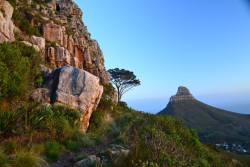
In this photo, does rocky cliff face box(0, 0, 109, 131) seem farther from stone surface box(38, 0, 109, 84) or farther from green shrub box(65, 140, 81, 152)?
green shrub box(65, 140, 81, 152)

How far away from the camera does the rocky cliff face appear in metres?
14.5

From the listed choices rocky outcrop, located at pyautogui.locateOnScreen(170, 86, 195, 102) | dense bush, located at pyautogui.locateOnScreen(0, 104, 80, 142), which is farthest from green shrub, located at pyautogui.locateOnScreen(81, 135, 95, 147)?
rocky outcrop, located at pyautogui.locateOnScreen(170, 86, 195, 102)

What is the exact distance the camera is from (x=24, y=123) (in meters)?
10.5

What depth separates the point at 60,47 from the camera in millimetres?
23266

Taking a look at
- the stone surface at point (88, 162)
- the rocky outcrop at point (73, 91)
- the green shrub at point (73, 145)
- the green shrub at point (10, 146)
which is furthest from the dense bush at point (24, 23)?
the stone surface at point (88, 162)

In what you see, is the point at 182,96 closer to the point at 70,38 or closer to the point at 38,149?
the point at 70,38

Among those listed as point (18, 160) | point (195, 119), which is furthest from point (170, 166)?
point (195, 119)

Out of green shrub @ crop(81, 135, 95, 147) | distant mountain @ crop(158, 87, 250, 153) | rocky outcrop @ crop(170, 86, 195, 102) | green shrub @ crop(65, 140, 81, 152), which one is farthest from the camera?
rocky outcrop @ crop(170, 86, 195, 102)

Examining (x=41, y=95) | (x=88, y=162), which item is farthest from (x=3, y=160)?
(x=41, y=95)

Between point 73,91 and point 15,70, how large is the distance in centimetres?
252

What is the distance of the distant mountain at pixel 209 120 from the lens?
80.7 meters

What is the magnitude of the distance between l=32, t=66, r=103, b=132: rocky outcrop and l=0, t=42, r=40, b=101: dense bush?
2.12 ft

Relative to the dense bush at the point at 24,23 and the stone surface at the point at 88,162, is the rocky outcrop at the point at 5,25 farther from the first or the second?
the stone surface at the point at 88,162

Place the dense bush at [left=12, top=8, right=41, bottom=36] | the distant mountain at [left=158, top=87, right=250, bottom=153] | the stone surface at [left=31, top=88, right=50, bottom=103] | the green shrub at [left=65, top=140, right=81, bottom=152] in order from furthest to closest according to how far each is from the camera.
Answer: the distant mountain at [left=158, top=87, right=250, bottom=153], the dense bush at [left=12, top=8, right=41, bottom=36], the stone surface at [left=31, top=88, right=50, bottom=103], the green shrub at [left=65, top=140, right=81, bottom=152]
